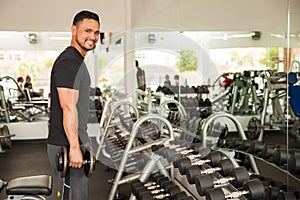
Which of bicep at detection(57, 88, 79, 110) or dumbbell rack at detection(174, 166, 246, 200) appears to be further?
bicep at detection(57, 88, 79, 110)

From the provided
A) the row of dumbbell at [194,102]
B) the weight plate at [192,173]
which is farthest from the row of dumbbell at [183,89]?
the weight plate at [192,173]

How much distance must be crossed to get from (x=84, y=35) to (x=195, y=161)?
1071 mm

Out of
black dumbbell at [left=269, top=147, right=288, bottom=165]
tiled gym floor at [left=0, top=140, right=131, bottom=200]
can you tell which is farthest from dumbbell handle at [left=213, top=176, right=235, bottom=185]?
tiled gym floor at [left=0, top=140, right=131, bottom=200]

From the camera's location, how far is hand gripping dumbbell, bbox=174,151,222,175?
7.60 feet

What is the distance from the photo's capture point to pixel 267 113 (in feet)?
7.83

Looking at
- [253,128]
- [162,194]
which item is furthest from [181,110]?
[162,194]

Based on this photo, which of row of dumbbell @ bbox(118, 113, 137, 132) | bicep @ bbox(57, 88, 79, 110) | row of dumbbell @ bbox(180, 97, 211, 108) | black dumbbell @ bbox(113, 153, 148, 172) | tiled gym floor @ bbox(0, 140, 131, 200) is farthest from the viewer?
row of dumbbell @ bbox(118, 113, 137, 132)

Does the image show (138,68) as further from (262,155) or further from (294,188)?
(294,188)

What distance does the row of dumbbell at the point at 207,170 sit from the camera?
1921 mm

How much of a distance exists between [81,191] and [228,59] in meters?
1.44

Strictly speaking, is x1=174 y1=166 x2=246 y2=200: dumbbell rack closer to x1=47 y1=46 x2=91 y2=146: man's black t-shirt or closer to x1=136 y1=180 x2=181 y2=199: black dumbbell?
x1=136 y1=180 x2=181 y2=199: black dumbbell

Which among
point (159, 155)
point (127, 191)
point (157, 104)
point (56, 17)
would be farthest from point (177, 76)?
point (56, 17)

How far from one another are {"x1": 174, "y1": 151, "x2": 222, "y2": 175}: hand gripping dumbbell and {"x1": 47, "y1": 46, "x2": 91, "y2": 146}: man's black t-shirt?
64 cm

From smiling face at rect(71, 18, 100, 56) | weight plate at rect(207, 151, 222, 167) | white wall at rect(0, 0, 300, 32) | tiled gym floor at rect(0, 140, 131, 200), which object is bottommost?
tiled gym floor at rect(0, 140, 131, 200)
